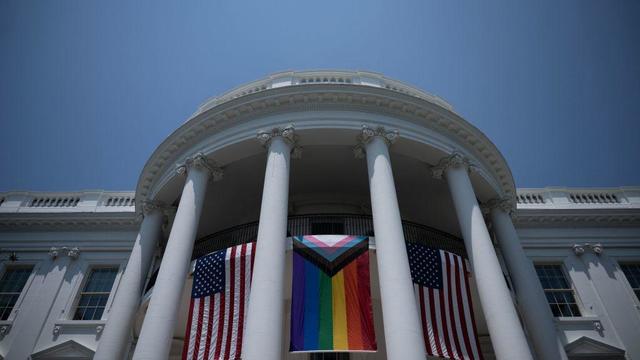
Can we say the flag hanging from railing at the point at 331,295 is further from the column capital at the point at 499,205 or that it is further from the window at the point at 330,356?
the column capital at the point at 499,205

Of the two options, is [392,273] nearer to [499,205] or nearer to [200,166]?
[200,166]

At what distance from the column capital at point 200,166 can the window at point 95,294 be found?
7813 millimetres

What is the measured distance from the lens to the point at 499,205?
53.6 ft

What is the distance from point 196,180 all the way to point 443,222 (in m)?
11.9

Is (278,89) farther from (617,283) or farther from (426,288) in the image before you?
(617,283)

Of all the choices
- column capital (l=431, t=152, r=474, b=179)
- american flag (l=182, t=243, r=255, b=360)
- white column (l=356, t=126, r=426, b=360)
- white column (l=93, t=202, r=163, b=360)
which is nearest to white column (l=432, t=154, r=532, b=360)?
column capital (l=431, t=152, r=474, b=179)

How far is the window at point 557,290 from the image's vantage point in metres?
17.8

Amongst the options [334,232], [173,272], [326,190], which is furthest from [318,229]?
[173,272]

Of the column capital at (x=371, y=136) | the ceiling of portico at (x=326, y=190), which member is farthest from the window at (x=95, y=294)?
the column capital at (x=371, y=136)

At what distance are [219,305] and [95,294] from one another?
9.67 metres

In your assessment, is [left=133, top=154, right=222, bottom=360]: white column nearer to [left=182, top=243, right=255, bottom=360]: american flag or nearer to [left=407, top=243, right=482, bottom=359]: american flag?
[left=182, top=243, right=255, bottom=360]: american flag

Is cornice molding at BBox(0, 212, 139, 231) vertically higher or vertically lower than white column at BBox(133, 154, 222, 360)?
higher

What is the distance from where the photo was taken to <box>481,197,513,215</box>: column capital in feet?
53.5

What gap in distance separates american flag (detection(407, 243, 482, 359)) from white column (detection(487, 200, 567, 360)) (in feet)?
8.45
